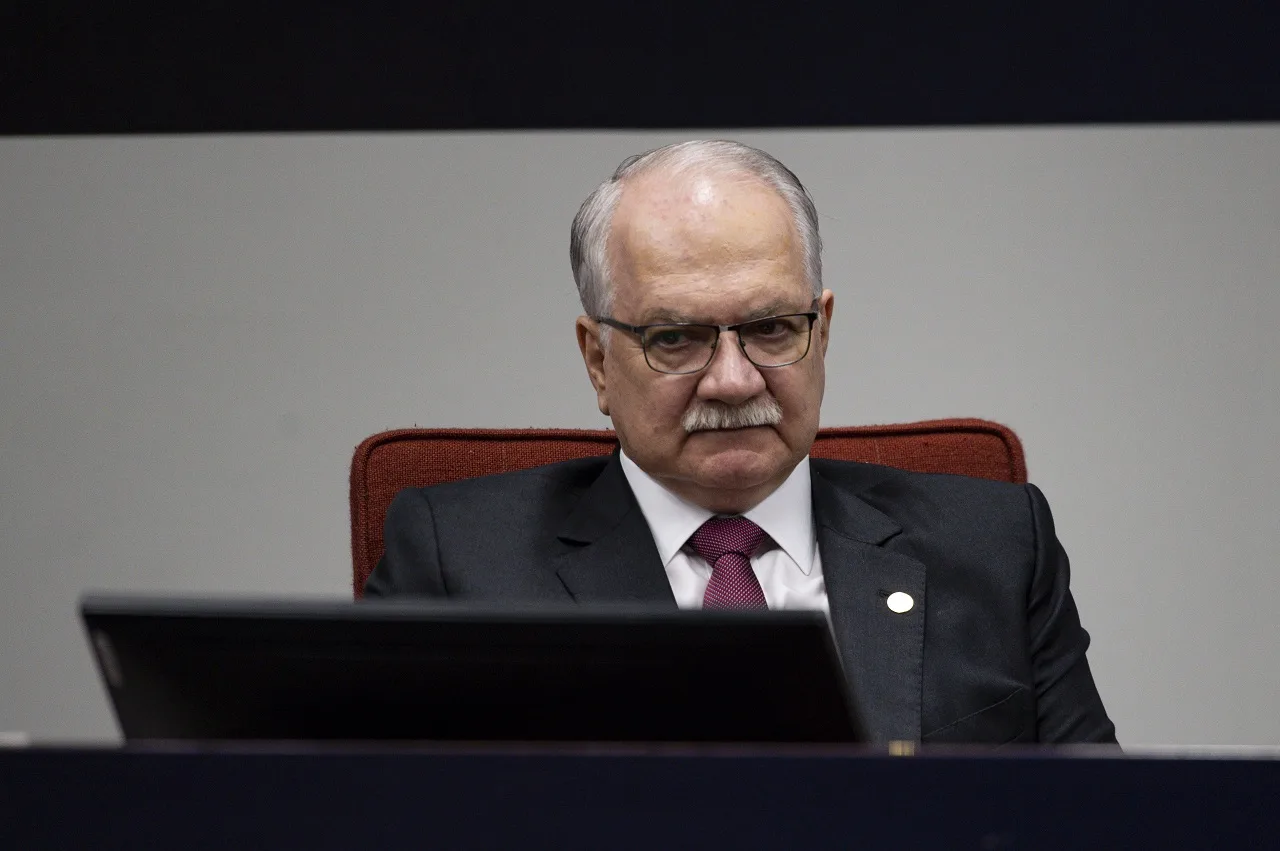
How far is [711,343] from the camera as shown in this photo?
1.72 metres

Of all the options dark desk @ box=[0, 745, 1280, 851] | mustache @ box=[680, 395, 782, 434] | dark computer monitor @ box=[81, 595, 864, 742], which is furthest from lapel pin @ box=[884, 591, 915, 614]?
dark desk @ box=[0, 745, 1280, 851]

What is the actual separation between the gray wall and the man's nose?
0.93 metres

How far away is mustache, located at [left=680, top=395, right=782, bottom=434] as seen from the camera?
5.63 feet

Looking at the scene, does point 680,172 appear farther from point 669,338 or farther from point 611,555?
point 611,555

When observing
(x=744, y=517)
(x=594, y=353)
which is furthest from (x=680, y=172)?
(x=744, y=517)

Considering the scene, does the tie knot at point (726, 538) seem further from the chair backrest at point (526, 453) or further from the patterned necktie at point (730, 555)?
the chair backrest at point (526, 453)

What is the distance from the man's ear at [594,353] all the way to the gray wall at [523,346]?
0.71 metres

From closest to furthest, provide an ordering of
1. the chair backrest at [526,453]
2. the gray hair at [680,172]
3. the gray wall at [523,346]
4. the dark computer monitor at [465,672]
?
the dark computer monitor at [465,672] → the gray hair at [680,172] → the chair backrest at [526,453] → the gray wall at [523,346]

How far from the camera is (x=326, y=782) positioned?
67cm

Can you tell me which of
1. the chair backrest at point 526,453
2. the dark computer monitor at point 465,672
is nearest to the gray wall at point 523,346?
the chair backrest at point 526,453

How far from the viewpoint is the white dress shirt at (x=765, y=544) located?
1.80 m

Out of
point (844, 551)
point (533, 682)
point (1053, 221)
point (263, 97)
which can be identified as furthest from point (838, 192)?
point (533, 682)

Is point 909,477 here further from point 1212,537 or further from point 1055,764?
point 1055,764

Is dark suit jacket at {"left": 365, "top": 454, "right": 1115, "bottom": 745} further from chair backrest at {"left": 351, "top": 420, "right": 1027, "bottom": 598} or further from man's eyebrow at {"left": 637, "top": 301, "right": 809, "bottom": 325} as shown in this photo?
man's eyebrow at {"left": 637, "top": 301, "right": 809, "bottom": 325}
